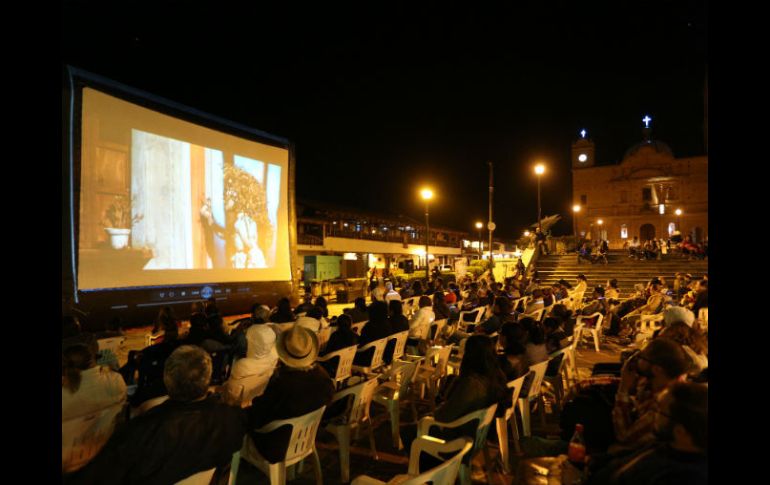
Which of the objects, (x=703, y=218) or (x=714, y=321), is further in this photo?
(x=703, y=218)

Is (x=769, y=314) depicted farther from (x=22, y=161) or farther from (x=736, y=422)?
(x=22, y=161)

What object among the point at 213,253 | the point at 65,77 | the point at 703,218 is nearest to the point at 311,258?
the point at 213,253

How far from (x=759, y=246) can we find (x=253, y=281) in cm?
1223

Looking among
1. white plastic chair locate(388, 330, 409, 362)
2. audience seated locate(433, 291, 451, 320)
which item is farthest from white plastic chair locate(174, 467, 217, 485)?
audience seated locate(433, 291, 451, 320)

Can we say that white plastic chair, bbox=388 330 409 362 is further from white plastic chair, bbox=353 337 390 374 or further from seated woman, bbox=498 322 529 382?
seated woman, bbox=498 322 529 382

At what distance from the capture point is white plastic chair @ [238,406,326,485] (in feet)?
8.53

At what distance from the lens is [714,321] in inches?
74.0

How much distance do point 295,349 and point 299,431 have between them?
1.62 feet

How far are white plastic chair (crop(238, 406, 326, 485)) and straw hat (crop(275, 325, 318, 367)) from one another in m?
0.32

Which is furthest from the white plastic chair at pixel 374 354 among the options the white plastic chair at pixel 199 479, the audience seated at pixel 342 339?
the white plastic chair at pixel 199 479

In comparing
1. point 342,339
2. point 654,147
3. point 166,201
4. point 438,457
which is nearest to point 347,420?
point 438,457

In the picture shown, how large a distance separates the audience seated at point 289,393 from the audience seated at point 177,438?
429 millimetres

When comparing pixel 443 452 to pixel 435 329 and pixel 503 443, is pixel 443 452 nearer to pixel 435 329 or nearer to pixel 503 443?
pixel 503 443

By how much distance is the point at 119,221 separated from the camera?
9148 millimetres
